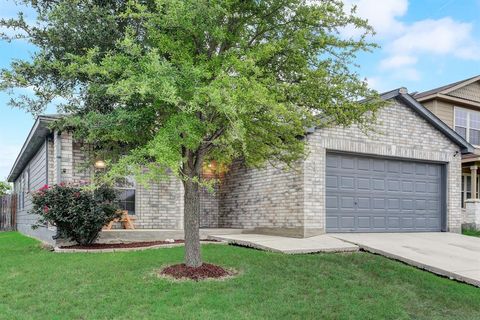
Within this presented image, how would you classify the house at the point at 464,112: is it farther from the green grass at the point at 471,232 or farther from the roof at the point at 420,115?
the roof at the point at 420,115

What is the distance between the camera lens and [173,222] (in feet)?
45.3

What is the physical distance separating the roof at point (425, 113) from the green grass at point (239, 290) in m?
6.00

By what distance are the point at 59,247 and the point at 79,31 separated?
17.2 ft

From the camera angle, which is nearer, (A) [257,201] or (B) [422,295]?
(B) [422,295]

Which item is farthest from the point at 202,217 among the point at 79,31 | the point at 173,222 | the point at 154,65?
the point at 154,65

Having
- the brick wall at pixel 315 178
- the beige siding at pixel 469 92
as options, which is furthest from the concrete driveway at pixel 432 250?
the beige siding at pixel 469 92

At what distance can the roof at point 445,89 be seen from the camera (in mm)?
19659

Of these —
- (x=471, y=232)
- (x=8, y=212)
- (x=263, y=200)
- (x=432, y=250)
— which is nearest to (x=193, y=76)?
(x=432, y=250)

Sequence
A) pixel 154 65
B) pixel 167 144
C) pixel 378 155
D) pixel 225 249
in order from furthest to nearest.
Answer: pixel 378 155 < pixel 225 249 < pixel 167 144 < pixel 154 65

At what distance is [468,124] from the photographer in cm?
2056

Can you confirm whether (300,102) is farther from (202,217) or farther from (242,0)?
(202,217)

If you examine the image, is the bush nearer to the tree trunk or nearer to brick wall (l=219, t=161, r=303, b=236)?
the tree trunk

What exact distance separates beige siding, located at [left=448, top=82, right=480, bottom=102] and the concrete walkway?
495 inches

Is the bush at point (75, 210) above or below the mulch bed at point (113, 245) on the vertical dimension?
above
